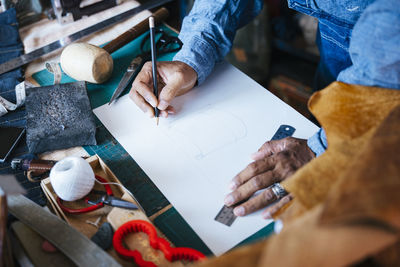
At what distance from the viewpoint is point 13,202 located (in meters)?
0.78

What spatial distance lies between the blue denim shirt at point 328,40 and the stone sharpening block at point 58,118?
14.2 inches

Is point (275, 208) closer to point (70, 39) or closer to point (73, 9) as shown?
point (70, 39)

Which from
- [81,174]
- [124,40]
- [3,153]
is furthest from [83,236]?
[124,40]

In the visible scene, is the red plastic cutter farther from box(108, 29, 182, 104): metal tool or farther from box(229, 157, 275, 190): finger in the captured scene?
box(108, 29, 182, 104): metal tool

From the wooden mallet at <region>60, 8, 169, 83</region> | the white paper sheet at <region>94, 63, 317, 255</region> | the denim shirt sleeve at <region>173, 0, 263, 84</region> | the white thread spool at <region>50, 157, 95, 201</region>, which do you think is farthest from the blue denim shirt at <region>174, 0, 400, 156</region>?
the white thread spool at <region>50, 157, 95, 201</region>

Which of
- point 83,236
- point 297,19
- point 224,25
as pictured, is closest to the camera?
point 83,236

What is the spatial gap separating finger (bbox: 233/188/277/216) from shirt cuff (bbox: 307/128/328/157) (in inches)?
6.7

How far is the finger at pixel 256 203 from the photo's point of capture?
84 cm

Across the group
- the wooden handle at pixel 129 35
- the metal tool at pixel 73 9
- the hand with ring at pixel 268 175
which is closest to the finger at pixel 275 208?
the hand with ring at pixel 268 175

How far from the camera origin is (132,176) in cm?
93

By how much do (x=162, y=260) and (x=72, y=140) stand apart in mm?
438

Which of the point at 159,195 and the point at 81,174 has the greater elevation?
the point at 81,174

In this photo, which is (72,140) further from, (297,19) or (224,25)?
(297,19)

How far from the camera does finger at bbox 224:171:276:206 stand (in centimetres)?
86
